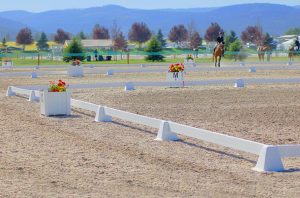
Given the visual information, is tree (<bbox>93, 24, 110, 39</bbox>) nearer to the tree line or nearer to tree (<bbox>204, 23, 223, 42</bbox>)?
the tree line

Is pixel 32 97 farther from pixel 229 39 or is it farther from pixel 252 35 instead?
pixel 252 35

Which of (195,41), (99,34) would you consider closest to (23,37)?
(99,34)

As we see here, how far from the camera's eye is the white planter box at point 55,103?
1841cm

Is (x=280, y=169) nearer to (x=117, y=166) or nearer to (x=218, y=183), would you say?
(x=218, y=183)

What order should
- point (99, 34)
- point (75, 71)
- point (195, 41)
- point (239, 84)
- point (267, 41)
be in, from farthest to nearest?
point (99, 34), point (195, 41), point (267, 41), point (75, 71), point (239, 84)

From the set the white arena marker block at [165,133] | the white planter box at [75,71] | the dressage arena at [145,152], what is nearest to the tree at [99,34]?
the white planter box at [75,71]

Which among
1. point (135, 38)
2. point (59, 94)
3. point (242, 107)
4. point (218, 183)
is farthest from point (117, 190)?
point (135, 38)

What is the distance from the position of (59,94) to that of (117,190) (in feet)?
30.8

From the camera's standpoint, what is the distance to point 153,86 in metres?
28.3

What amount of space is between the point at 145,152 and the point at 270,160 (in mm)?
2420

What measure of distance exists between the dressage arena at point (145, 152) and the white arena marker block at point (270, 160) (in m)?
0.14

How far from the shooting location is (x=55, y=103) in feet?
60.7

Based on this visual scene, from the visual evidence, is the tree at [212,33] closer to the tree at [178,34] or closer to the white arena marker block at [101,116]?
the tree at [178,34]

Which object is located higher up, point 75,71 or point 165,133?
point 165,133
